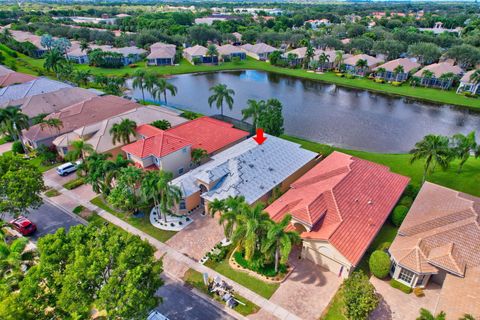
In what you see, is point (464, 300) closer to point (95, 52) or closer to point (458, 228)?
point (458, 228)

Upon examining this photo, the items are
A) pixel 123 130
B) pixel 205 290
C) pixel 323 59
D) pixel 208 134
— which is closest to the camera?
pixel 205 290

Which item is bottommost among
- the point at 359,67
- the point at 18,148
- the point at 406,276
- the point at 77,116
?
the point at 18,148

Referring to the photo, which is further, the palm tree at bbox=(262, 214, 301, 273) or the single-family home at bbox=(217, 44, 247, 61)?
the single-family home at bbox=(217, 44, 247, 61)

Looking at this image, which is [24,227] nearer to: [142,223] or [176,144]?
[142,223]

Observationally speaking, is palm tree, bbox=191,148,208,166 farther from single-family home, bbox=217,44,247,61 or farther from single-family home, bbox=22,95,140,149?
single-family home, bbox=217,44,247,61

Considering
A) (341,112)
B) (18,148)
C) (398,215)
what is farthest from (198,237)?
(341,112)

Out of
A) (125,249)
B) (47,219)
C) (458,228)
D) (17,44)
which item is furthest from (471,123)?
(17,44)

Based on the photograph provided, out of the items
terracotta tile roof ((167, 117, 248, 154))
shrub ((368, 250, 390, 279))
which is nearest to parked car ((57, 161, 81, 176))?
terracotta tile roof ((167, 117, 248, 154))
